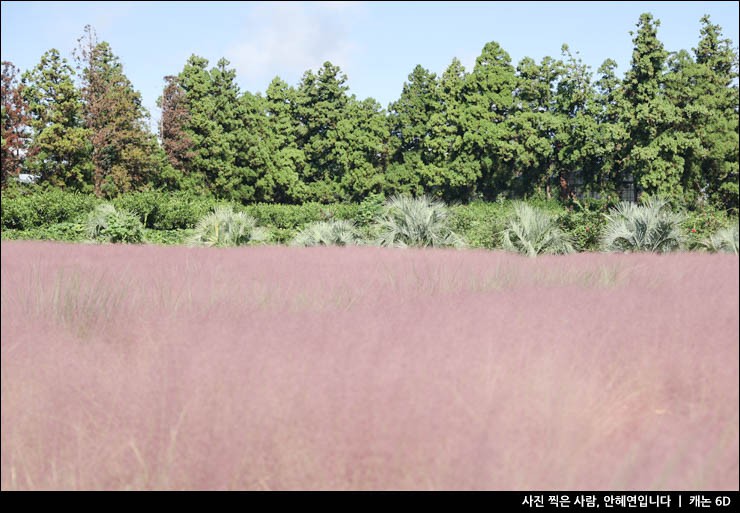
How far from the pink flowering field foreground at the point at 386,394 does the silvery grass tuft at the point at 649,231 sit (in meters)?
3.53

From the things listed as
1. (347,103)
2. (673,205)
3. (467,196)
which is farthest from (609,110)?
(673,205)

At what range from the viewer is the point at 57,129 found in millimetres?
22312

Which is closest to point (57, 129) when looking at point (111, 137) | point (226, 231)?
point (111, 137)

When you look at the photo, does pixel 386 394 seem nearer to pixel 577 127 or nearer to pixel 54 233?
pixel 54 233

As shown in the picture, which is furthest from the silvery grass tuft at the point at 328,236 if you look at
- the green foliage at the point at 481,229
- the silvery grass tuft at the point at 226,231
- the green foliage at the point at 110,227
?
the green foliage at the point at 110,227

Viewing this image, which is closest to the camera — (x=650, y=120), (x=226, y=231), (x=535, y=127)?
(x=226, y=231)

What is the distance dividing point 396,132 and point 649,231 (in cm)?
2972

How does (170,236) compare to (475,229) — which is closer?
(475,229)

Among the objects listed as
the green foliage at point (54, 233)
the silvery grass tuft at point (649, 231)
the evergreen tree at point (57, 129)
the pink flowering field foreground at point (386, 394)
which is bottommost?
the pink flowering field foreground at point (386, 394)

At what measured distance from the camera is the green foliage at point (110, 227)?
1270 centimetres

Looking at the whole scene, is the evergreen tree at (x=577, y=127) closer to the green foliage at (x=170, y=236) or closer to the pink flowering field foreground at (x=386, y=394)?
the green foliage at (x=170, y=236)

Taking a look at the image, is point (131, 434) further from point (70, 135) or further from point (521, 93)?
point (521, 93)

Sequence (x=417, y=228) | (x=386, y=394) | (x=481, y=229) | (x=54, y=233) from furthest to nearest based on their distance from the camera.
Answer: (x=481, y=229)
(x=54, y=233)
(x=417, y=228)
(x=386, y=394)
